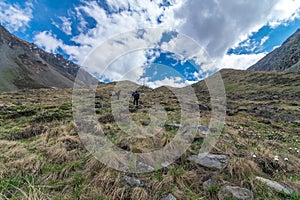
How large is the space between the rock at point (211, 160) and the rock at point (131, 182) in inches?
71.9

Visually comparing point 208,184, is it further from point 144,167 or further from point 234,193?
point 144,167

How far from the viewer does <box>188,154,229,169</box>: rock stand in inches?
172

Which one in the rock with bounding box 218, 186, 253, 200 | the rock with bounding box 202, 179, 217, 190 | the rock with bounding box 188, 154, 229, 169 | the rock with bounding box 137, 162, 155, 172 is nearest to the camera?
the rock with bounding box 218, 186, 253, 200

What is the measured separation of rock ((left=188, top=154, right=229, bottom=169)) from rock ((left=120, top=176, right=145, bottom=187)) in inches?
71.9

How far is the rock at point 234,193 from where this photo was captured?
122 inches

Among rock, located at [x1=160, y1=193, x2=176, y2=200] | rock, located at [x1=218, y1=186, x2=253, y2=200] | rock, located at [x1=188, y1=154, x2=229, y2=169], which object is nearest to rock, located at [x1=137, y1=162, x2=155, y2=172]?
rock, located at [x1=160, y1=193, x2=176, y2=200]

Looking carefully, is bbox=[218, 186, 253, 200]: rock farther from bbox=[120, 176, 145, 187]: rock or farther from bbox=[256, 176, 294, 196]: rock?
bbox=[120, 176, 145, 187]: rock

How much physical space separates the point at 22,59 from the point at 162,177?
7609 inches

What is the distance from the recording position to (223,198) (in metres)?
3.12

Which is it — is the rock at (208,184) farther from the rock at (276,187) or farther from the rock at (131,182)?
the rock at (131,182)

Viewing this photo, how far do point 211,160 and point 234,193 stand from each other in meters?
1.44

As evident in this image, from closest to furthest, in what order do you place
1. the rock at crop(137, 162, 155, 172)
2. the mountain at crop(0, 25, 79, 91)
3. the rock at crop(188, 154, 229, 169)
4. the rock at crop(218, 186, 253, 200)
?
the rock at crop(218, 186, 253, 200) → the rock at crop(137, 162, 155, 172) → the rock at crop(188, 154, 229, 169) → the mountain at crop(0, 25, 79, 91)

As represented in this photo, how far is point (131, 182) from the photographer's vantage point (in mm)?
3621

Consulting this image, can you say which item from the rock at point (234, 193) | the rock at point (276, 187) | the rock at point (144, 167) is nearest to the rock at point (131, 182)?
the rock at point (144, 167)
